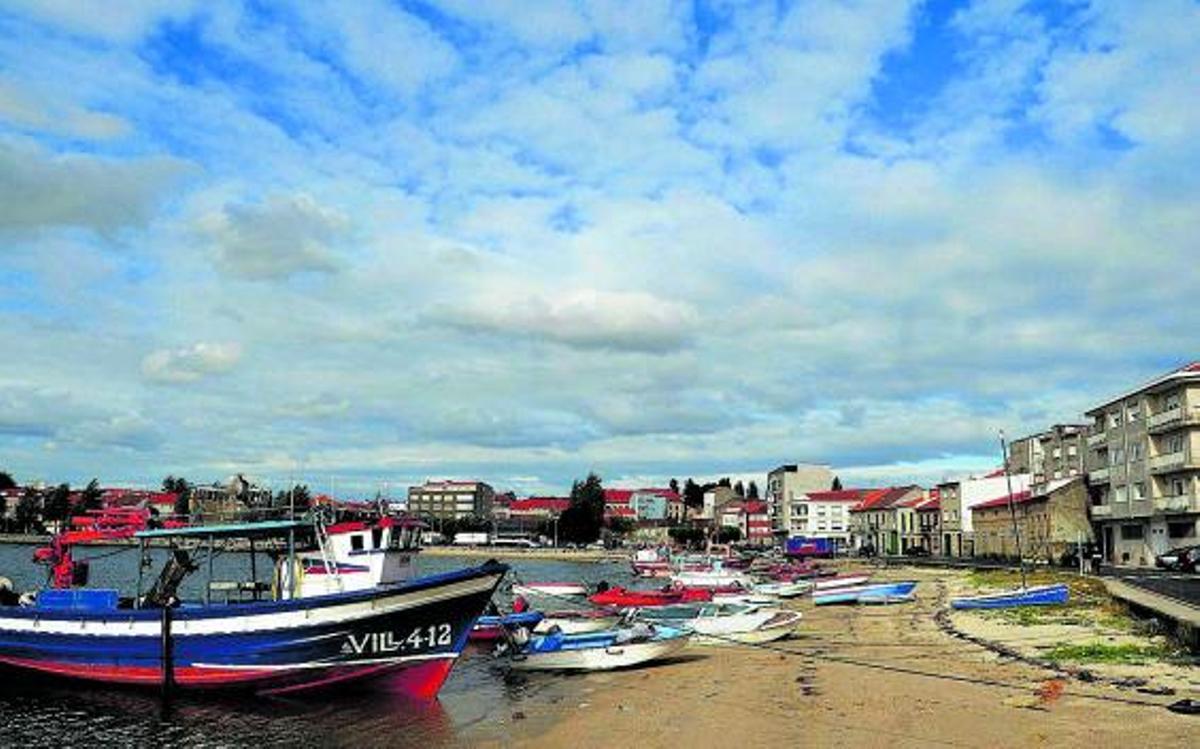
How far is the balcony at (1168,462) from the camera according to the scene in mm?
77438

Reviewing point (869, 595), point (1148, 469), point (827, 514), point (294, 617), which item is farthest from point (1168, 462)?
point (827, 514)

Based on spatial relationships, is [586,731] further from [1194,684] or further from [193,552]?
[193,552]

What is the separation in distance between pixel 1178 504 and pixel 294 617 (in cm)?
7245

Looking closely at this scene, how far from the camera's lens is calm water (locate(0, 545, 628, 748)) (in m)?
24.2

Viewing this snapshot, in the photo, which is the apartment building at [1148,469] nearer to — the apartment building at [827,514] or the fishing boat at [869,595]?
the fishing boat at [869,595]

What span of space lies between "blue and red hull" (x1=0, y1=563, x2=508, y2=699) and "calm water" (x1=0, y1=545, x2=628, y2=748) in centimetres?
64

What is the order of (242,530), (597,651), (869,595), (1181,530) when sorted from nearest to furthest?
(242,530)
(597,651)
(869,595)
(1181,530)

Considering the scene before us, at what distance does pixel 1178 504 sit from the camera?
3061 inches

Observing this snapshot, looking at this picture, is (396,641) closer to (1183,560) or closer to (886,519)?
(1183,560)

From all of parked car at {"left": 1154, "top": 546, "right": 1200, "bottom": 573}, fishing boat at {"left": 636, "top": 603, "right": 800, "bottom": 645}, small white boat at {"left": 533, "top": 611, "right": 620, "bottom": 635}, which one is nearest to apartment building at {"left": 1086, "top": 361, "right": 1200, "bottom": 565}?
parked car at {"left": 1154, "top": 546, "right": 1200, "bottom": 573}

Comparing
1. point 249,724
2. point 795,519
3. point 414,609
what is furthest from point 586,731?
point 795,519

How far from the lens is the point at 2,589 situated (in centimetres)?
3581

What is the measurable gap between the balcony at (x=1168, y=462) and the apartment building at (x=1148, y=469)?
0.08 metres

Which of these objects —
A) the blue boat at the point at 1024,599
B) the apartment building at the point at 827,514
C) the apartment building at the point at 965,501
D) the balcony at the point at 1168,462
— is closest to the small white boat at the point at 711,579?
the blue boat at the point at 1024,599
